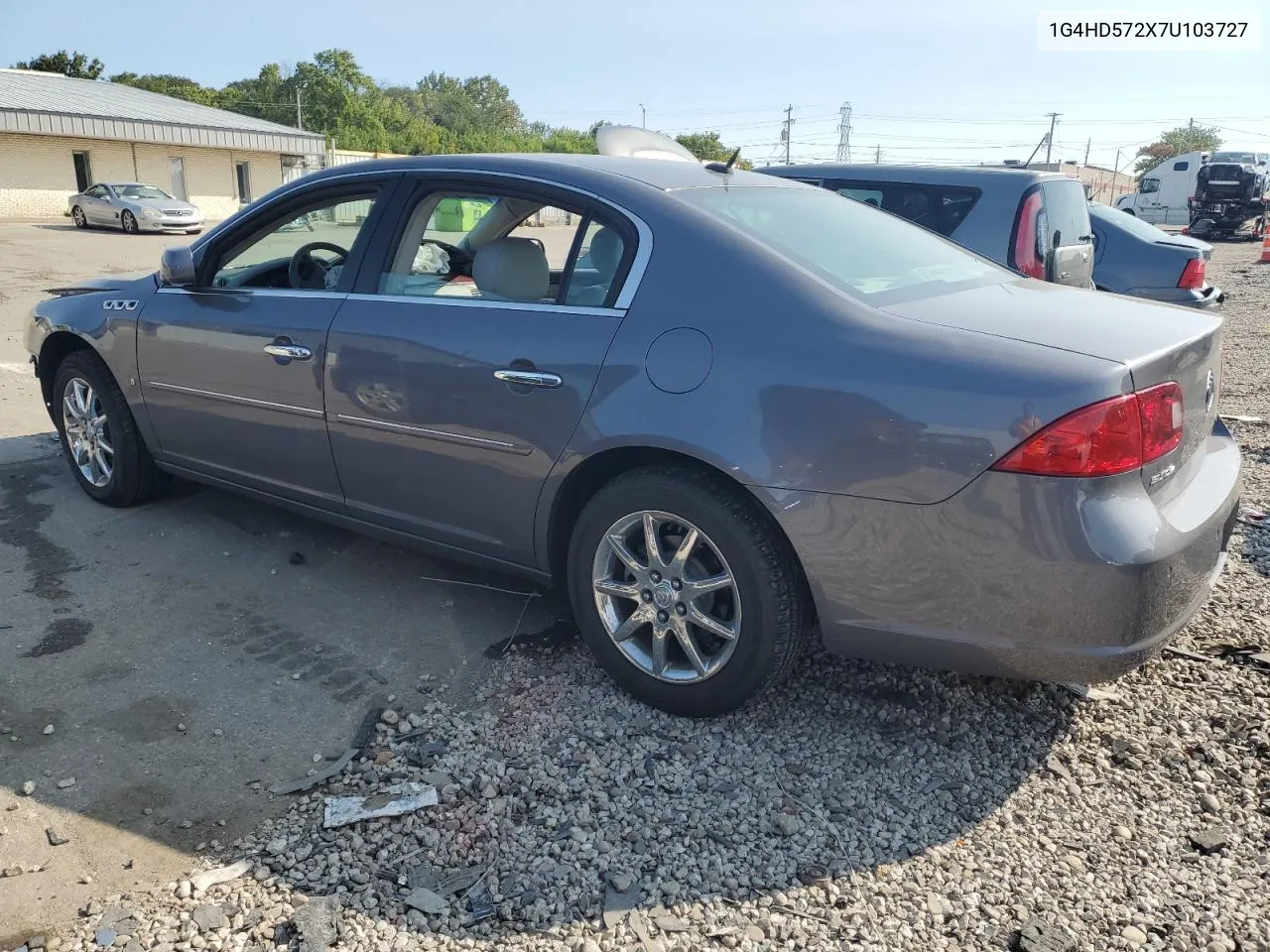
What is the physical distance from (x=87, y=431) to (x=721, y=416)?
12.0ft

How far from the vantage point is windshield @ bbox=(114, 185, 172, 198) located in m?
28.5

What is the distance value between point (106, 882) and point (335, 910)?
0.60 m

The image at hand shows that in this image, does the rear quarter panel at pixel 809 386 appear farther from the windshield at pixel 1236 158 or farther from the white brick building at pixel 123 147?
the white brick building at pixel 123 147

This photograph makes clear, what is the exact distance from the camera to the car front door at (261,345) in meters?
3.79

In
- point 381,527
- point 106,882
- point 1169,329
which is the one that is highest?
point 1169,329

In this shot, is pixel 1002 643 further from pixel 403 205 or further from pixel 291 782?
pixel 403 205

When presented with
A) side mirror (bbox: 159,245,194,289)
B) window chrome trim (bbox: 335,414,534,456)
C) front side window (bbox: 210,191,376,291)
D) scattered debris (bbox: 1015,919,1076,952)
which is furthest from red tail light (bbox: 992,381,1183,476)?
side mirror (bbox: 159,245,194,289)

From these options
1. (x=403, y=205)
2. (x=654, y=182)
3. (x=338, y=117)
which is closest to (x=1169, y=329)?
(x=654, y=182)

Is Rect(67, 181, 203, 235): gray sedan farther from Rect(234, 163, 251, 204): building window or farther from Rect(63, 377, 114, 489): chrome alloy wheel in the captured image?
Rect(63, 377, 114, 489): chrome alloy wheel

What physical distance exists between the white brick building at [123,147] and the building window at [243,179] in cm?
4

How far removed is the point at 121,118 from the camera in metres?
35.0

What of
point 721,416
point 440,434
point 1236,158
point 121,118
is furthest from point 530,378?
point 121,118

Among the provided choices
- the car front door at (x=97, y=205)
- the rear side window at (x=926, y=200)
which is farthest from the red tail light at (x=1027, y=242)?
the car front door at (x=97, y=205)

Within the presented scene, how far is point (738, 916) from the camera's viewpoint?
7.57 ft
